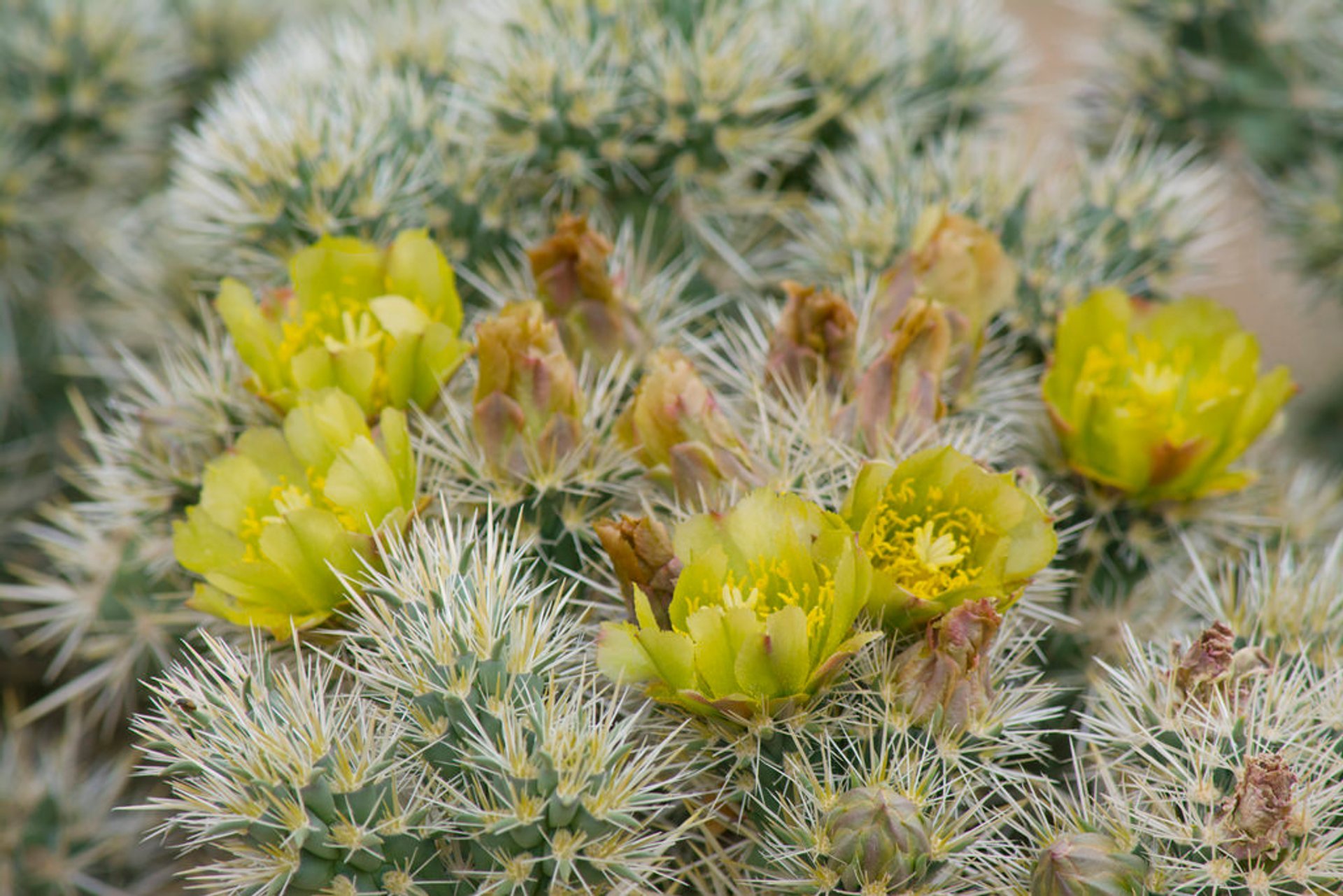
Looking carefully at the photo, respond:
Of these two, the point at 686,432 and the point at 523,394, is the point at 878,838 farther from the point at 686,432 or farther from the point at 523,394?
the point at 523,394

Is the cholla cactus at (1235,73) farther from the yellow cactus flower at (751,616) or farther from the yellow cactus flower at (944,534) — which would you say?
the yellow cactus flower at (751,616)

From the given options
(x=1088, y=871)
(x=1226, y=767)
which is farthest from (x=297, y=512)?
(x=1226, y=767)

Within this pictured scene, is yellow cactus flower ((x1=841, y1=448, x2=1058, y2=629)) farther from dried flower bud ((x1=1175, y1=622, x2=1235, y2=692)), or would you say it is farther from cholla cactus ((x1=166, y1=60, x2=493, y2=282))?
cholla cactus ((x1=166, y1=60, x2=493, y2=282))

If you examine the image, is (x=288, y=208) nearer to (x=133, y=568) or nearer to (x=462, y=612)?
(x=133, y=568)

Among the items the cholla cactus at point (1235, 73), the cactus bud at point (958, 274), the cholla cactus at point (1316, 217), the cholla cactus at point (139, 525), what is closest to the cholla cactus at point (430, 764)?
the cholla cactus at point (139, 525)

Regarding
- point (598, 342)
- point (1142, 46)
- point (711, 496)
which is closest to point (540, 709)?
point (711, 496)
